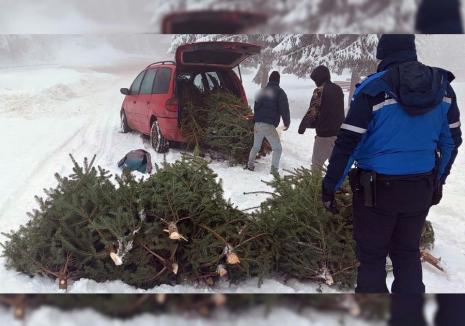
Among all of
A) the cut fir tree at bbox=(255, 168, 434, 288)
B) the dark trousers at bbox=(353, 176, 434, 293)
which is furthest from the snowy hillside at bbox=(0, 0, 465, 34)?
the cut fir tree at bbox=(255, 168, 434, 288)

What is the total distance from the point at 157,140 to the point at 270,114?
0.69 m

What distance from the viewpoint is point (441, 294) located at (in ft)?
7.50

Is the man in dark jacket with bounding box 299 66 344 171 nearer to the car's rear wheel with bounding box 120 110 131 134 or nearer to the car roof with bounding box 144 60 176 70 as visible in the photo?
the car roof with bounding box 144 60 176 70

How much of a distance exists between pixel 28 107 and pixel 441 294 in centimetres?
258

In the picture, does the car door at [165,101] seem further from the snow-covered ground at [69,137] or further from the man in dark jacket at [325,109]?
the man in dark jacket at [325,109]

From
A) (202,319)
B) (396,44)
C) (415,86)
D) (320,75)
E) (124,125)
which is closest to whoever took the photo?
(415,86)

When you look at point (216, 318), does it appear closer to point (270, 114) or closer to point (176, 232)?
point (176, 232)

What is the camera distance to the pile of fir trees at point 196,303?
201 centimetres

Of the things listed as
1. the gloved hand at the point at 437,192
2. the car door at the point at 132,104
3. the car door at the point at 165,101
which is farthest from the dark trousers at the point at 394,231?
the car door at the point at 132,104

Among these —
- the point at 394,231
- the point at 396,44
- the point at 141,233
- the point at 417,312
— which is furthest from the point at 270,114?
the point at 417,312

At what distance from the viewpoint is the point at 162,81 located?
2357 mm

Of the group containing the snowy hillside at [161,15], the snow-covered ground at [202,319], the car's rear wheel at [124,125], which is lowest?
the snow-covered ground at [202,319]

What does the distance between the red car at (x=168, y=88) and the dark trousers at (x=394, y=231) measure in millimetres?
953

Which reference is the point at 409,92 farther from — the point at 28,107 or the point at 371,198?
the point at 28,107
